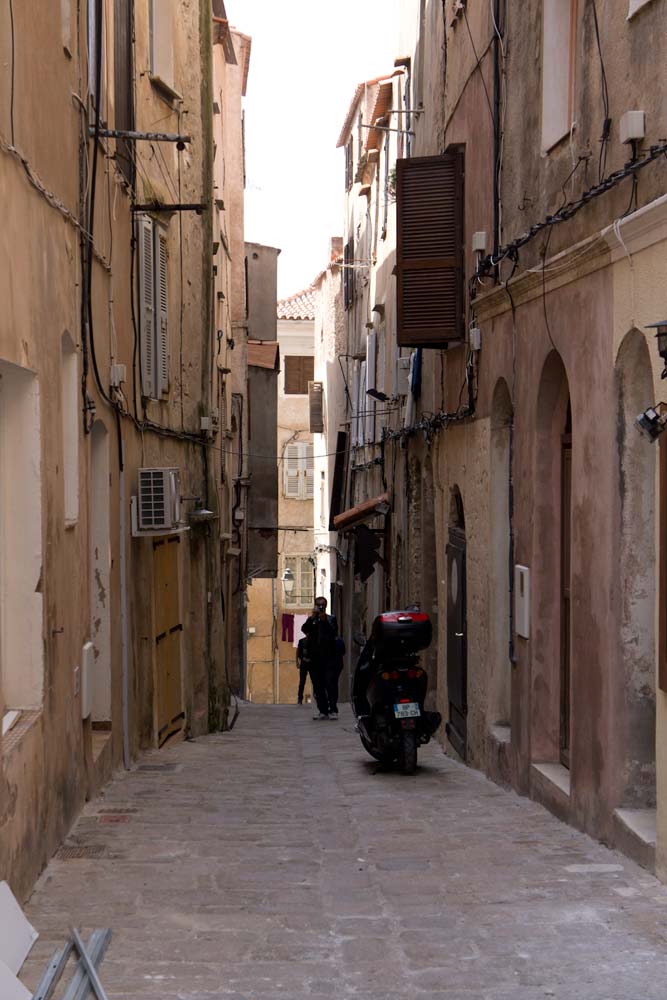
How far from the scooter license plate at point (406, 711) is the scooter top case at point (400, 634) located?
52 centimetres

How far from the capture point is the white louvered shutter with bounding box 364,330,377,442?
78.0 ft

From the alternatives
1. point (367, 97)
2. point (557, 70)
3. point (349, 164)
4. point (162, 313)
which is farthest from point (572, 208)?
point (349, 164)

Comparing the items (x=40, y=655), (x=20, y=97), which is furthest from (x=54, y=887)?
(x=20, y=97)

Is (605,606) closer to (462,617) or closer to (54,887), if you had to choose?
(54,887)

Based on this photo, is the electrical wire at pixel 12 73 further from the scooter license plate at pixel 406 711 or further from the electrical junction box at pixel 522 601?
the scooter license plate at pixel 406 711

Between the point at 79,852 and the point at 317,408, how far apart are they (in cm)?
3226

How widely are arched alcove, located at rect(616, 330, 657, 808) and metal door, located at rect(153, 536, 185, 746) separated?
726cm

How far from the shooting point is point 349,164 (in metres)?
32.9

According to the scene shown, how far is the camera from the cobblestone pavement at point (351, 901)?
5.20 metres

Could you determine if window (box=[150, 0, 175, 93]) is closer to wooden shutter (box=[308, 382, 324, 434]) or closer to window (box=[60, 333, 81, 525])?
window (box=[60, 333, 81, 525])

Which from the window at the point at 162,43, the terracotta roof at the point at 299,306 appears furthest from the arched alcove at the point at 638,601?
the terracotta roof at the point at 299,306

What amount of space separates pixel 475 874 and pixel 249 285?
26.0 metres

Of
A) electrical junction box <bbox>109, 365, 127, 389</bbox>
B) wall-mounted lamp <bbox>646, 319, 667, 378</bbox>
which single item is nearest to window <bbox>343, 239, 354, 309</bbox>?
electrical junction box <bbox>109, 365, 127, 389</bbox>

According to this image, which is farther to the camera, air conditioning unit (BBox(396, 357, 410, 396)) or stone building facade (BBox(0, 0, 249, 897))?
air conditioning unit (BBox(396, 357, 410, 396))
